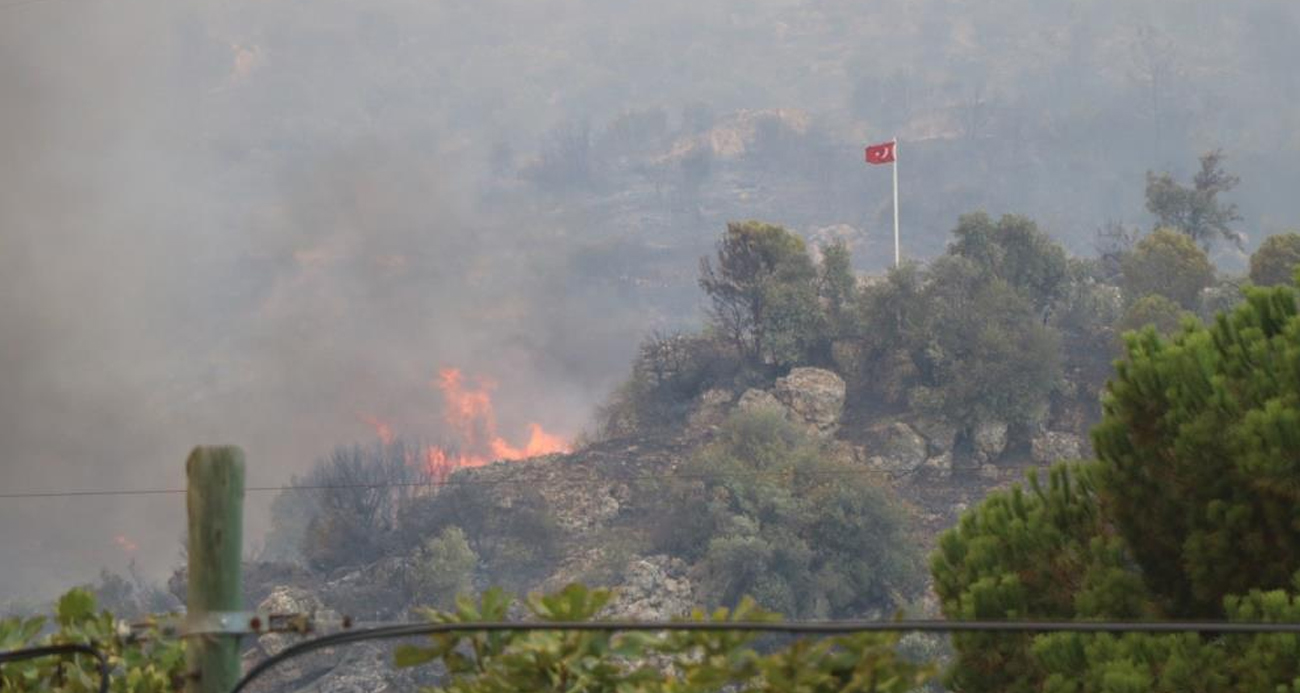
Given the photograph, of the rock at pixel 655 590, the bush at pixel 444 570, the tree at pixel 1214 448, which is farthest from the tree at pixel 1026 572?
the bush at pixel 444 570

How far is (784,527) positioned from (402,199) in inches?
3586

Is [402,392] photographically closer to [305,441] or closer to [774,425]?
[305,441]

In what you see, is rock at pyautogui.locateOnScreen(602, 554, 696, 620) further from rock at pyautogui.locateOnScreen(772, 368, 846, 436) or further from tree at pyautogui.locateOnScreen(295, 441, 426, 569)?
tree at pyautogui.locateOnScreen(295, 441, 426, 569)

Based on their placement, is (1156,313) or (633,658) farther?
(1156,313)

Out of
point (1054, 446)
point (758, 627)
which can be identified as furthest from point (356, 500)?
point (758, 627)

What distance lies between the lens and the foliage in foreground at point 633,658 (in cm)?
412

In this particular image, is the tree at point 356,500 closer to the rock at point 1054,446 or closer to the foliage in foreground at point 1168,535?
the rock at point 1054,446

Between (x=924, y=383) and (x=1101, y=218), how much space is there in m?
102

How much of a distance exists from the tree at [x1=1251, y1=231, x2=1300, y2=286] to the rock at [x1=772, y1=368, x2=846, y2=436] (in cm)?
1877

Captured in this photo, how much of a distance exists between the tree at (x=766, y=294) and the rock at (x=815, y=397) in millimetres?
1050

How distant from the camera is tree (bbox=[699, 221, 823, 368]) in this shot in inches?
2975

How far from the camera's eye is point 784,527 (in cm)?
6681

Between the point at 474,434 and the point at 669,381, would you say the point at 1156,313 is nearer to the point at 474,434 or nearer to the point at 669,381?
the point at 669,381

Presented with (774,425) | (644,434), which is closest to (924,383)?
(774,425)
